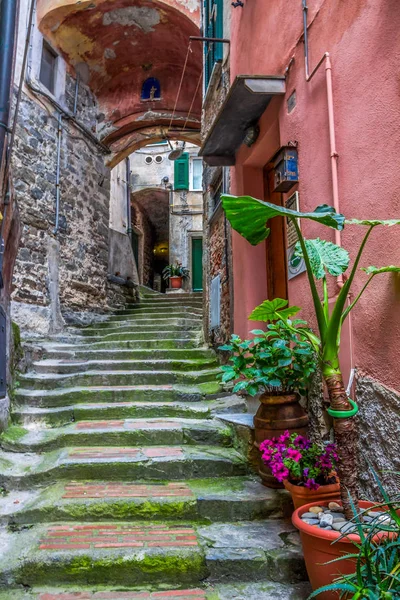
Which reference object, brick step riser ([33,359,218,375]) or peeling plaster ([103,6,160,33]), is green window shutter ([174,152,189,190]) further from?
brick step riser ([33,359,218,375])

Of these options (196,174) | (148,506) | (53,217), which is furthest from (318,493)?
(196,174)

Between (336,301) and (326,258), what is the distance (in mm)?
201

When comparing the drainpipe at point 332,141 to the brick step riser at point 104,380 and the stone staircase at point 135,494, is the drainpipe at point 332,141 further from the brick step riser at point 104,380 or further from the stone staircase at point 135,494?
the brick step riser at point 104,380

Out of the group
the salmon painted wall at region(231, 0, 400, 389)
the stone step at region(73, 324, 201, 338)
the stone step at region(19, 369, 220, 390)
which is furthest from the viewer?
the stone step at region(73, 324, 201, 338)

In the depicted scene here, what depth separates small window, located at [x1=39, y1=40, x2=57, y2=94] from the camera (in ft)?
21.3

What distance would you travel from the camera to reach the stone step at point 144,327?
19.4 ft

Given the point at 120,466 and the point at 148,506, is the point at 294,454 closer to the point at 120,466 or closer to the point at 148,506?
the point at 148,506

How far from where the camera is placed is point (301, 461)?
7.20 ft

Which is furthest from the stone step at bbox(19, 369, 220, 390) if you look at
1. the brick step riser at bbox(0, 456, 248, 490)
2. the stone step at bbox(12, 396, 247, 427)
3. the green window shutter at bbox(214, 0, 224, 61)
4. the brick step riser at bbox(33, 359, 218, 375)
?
the green window shutter at bbox(214, 0, 224, 61)

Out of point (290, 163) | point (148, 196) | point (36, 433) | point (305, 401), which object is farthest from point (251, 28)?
point (148, 196)

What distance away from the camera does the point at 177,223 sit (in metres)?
14.9

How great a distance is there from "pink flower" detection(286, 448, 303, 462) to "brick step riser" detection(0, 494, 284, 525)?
50 centimetres

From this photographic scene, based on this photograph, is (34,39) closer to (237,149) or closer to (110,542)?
(237,149)

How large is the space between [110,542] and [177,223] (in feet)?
43.4
